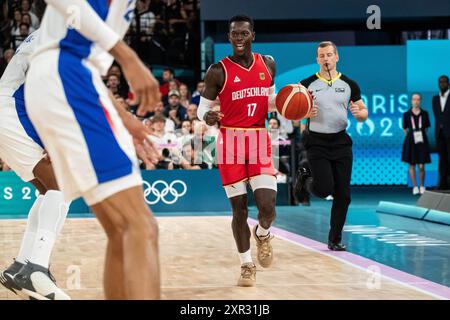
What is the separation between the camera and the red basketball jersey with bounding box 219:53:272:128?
23.4 feet

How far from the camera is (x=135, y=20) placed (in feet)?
59.3

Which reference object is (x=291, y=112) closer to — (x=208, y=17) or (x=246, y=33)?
(x=246, y=33)

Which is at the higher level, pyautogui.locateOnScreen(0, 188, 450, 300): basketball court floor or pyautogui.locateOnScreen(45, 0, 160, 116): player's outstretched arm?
pyautogui.locateOnScreen(45, 0, 160, 116): player's outstretched arm

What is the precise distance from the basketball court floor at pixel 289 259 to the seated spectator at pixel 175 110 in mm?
2503

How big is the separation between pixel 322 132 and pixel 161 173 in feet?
19.6

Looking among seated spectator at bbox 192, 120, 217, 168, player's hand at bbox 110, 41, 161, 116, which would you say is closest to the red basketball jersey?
player's hand at bbox 110, 41, 161, 116

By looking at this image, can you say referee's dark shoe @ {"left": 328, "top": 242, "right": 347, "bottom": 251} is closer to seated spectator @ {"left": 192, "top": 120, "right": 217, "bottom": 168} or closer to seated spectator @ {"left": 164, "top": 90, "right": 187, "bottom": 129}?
seated spectator @ {"left": 192, "top": 120, "right": 217, "bottom": 168}

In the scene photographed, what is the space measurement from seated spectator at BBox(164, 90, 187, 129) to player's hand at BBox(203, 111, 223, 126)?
8.26m

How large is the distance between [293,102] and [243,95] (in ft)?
2.09

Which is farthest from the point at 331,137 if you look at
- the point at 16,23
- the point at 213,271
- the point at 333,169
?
the point at 16,23

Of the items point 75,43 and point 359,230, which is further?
point 359,230

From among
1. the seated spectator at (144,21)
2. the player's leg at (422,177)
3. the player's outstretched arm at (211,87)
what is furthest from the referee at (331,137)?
the seated spectator at (144,21)

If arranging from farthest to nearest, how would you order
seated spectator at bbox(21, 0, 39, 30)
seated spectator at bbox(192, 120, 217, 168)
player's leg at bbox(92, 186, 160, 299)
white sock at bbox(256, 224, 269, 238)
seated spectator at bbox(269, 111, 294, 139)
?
seated spectator at bbox(21, 0, 39, 30) → seated spectator at bbox(269, 111, 294, 139) → seated spectator at bbox(192, 120, 217, 168) → white sock at bbox(256, 224, 269, 238) → player's leg at bbox(92, 186, 160, 299)
